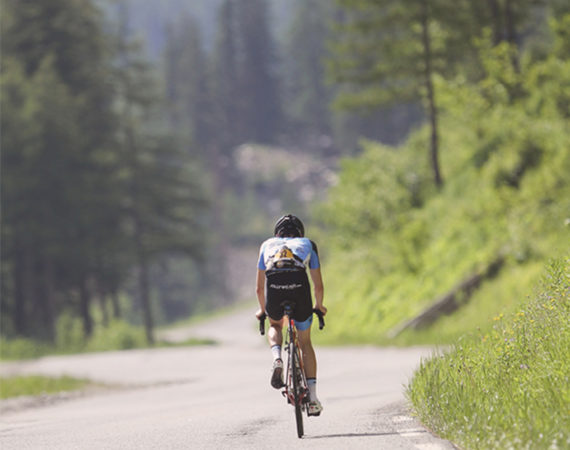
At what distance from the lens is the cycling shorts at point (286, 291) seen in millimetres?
8523

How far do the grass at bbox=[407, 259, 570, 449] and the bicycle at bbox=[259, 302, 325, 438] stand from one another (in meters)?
1.09

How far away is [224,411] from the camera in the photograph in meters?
11.4

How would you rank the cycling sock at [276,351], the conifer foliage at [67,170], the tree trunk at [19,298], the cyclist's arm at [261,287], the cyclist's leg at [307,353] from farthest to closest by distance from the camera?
1. the tree trunk at [19,298]
2. the conifer foliage at [67,170]
3. the cyclist's arm at [261,287]
4. the cyclist's leg at [307,353]
5. the cycling sock at [276,351]

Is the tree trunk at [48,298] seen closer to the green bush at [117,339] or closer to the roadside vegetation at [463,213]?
the green bush at [117,339]

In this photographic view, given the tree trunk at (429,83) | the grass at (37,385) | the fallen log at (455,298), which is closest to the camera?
the grass at (37,385)

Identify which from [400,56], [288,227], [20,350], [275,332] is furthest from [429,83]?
[275,332]

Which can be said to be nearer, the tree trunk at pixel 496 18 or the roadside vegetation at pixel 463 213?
the roadside vegetation at pixel 463 213

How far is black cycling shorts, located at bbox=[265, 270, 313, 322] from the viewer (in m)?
8.52

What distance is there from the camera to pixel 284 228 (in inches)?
348

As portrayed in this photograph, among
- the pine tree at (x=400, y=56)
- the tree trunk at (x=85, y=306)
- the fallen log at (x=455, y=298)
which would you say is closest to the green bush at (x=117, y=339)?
the tree trunk at (x=85, y=306)

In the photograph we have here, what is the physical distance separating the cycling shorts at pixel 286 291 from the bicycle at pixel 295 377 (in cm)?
5

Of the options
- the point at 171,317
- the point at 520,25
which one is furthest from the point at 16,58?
the point at 171,317

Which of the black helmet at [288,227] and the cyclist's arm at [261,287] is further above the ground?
the black helmet at [288,227]

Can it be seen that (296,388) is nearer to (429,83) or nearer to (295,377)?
(295,377)
